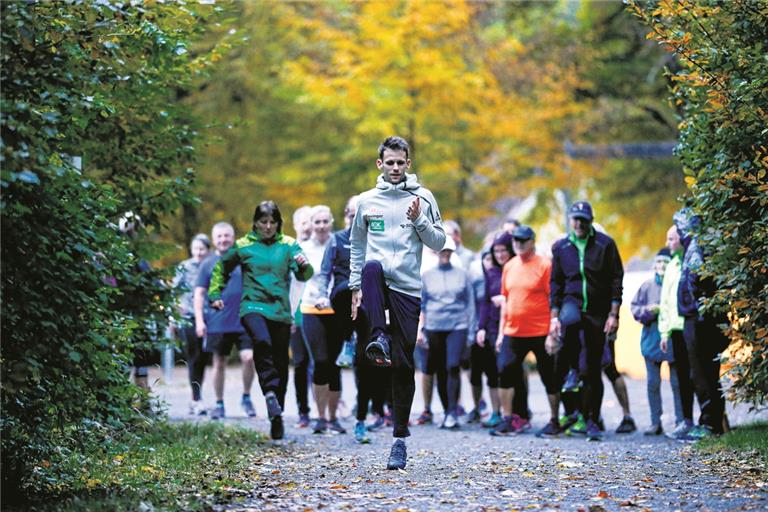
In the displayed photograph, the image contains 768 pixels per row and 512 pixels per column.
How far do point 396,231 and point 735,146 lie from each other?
111 inches

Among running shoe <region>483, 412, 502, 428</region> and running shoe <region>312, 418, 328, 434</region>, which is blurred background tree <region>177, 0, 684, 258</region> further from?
running shoe <region>312, 418, 328, 434</region>

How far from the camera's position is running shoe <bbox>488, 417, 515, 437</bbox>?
46.9 ft

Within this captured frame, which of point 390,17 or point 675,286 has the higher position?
point 390,17

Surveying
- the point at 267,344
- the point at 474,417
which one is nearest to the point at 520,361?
the point at 474,417

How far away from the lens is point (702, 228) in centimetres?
1128

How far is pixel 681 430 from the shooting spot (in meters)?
13.7

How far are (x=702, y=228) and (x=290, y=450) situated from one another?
410 centimetres

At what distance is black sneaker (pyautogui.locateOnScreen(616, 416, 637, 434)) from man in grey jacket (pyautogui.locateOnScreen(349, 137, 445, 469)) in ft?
17.1

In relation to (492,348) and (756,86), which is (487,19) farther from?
(756,86)

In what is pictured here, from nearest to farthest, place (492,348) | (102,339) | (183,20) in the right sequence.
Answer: (102,339)
(183,20)
(492,348)

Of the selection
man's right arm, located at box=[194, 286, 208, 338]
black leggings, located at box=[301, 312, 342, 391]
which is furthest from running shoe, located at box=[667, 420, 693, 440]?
man's right arm, located at box=[194, 286, 208, 338]

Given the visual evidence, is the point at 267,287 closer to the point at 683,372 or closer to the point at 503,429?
the point at 503,429

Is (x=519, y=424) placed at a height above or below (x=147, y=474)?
above

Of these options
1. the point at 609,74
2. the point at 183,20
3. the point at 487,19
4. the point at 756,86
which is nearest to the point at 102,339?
the point at 183,20
